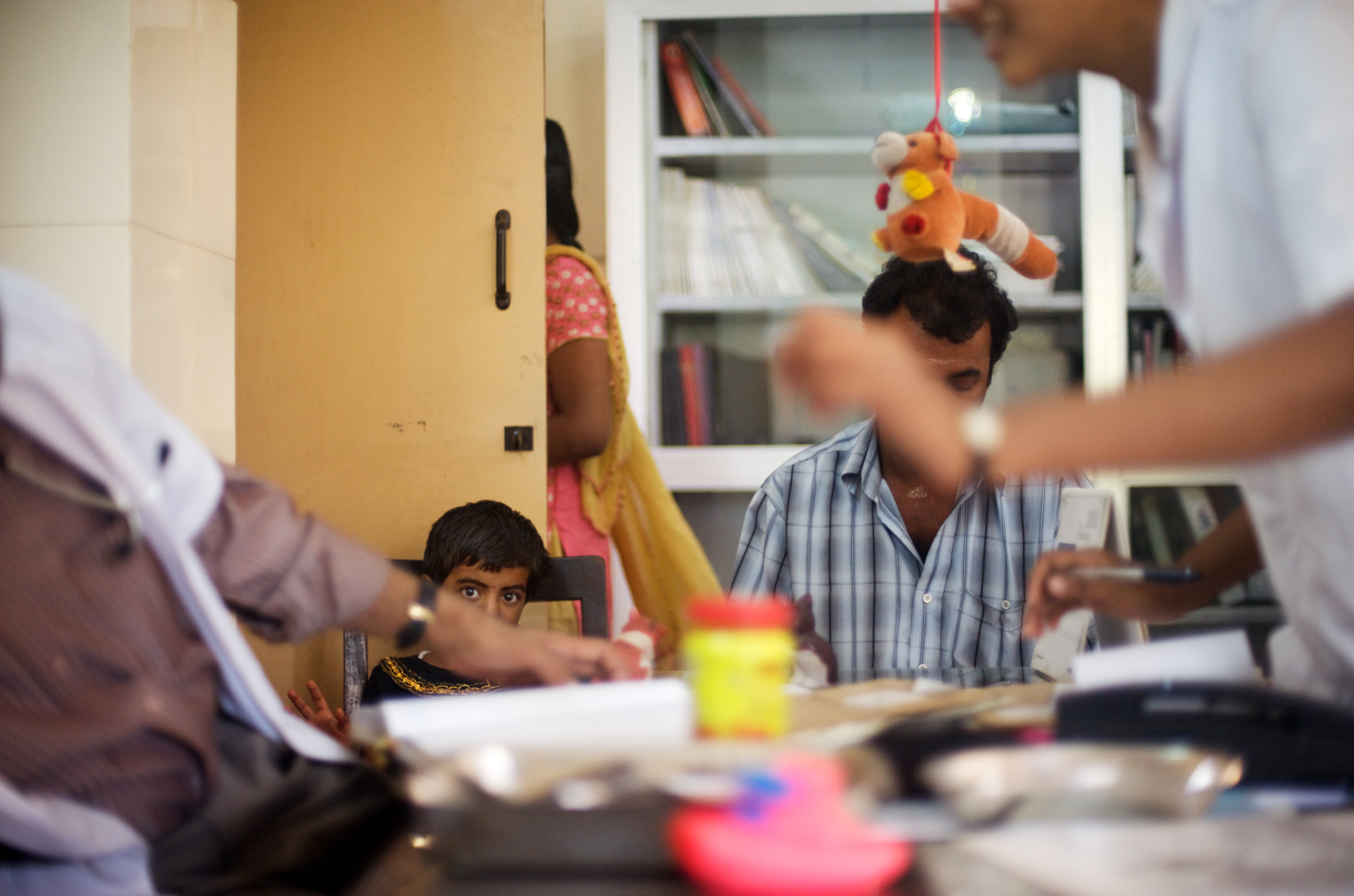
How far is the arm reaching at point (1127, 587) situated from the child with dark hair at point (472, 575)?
0.95m

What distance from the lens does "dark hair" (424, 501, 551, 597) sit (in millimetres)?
1838

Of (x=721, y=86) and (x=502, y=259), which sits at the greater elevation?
(x=721, y=86)

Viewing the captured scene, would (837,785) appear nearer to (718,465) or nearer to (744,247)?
(718,465)

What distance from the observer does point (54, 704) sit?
65cm

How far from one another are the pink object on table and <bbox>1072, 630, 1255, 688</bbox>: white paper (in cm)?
31

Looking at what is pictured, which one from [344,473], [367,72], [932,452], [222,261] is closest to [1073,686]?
[932,452]

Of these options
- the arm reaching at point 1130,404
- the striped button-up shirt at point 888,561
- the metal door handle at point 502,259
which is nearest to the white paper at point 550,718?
the arm reaching at point 1130,404

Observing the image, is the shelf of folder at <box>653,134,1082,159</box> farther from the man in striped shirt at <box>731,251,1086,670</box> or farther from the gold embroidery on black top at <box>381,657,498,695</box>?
the gold embroidery on black top at <box>381,657,498,695</box>

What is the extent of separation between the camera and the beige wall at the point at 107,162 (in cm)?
130

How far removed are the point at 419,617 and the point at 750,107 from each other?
2246mm

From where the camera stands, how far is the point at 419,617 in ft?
2.76

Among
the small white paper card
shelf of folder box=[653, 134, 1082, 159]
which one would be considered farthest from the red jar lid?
shelf of folder box=[653, 134, 1082, 159]

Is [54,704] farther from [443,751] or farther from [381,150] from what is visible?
[381,150]

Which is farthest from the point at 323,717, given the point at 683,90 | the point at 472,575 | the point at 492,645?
the point at 683,90
